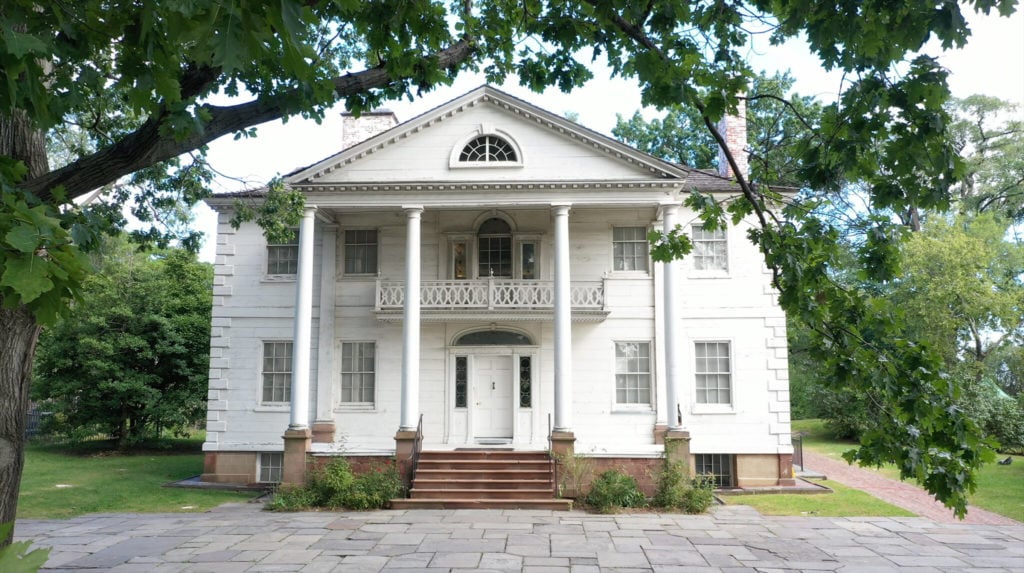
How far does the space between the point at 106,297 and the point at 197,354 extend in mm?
3419

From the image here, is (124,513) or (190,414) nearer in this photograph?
(124,513)

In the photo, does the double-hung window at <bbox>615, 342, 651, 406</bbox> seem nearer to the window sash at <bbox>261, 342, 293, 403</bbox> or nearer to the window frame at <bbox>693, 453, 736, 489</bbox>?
the window frame at <bbox>693, 453, 736, 489</bbox>

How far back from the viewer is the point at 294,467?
15.2 meters

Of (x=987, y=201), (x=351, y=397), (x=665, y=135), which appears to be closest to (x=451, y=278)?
(x=351, y=397)

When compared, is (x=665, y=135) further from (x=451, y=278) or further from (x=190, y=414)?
(x=190, y=414)

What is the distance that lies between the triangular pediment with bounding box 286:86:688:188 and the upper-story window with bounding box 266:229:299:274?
2.53 metres

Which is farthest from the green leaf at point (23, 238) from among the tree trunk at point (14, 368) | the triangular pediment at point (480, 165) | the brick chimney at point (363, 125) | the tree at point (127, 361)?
the tree at point (127, 361)

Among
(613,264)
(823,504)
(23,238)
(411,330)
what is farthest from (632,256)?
(23,238)

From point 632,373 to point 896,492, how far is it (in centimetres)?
688

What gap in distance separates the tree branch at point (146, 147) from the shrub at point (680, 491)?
10953 millimetres

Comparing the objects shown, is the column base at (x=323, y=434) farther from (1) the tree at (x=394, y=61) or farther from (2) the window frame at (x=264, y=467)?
(1) the tree at (x=394, y=61)

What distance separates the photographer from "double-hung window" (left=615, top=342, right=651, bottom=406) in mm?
17578

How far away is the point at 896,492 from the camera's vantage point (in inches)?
666

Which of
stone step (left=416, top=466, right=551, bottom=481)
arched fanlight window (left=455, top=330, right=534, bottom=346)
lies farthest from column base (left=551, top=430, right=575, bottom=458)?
arched fanlight window (left=455, top=330, right=534, bottom=346)
